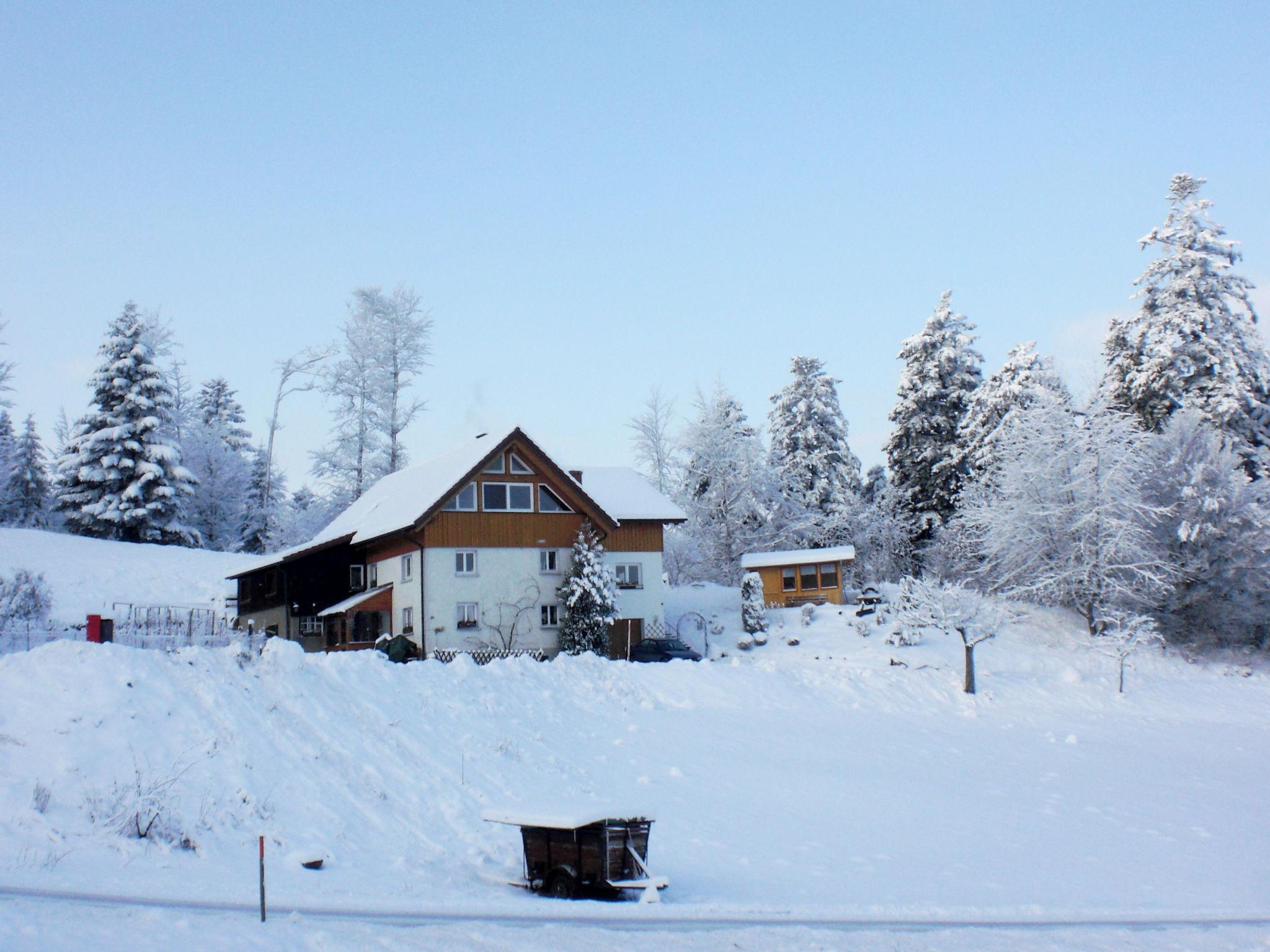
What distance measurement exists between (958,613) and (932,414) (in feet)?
80.5

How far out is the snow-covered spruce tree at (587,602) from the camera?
35688mm

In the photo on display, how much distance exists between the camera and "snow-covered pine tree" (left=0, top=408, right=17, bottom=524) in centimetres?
5825

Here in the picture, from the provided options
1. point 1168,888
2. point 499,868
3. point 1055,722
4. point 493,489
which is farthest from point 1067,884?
point 493,489

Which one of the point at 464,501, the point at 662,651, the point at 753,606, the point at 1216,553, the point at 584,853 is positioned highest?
the point at 464,501

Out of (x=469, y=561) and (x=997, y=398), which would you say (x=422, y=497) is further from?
(x=997, y=398)

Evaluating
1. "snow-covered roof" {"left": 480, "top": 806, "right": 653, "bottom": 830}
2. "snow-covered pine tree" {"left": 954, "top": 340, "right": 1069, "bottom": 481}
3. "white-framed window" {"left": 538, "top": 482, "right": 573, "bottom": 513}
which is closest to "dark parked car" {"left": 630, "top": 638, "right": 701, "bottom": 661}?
"white-framed window" {"left": 538, "top": 482, "right": 573, "bottom": 513}

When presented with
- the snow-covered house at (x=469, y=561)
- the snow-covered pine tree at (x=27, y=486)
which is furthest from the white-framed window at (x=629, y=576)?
the snow-covered pine tree at (x=27, y=486)

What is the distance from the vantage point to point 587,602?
119 ft

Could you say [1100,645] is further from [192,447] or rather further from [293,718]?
[192,447]

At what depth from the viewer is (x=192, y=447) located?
58219mm

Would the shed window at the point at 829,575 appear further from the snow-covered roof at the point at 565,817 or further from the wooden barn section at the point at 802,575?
the snow-covered roof at the point at 565,817

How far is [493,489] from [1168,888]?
2630 cm

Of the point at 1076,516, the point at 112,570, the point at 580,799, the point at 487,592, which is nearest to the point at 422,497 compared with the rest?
the point at 487,592

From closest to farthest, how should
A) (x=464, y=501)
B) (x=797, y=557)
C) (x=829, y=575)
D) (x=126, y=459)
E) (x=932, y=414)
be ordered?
(x=464, y=501) < (x=829, y=575) < (x=797, y=557) < (x=126, y=459) < (x=932, y=414)
